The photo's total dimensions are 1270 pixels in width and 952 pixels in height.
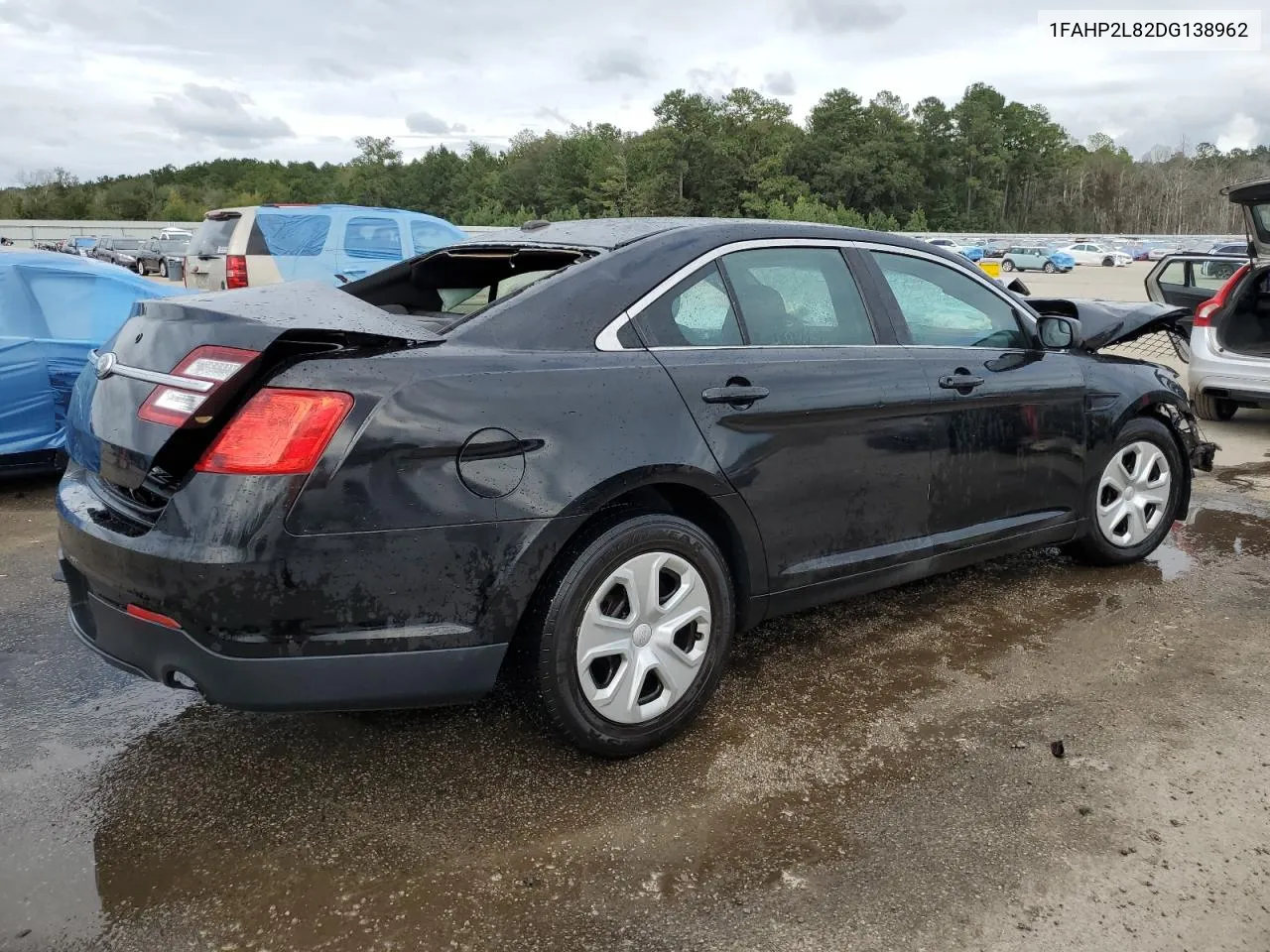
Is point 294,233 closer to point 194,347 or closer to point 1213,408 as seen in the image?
point 194,347

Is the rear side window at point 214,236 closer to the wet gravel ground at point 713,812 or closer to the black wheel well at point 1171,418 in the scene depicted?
the wet gravel ground at point 713,812

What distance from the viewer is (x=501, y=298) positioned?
9.28 feet

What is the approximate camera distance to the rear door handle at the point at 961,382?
140 inches

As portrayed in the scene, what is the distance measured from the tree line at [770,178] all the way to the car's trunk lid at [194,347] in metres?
80.7

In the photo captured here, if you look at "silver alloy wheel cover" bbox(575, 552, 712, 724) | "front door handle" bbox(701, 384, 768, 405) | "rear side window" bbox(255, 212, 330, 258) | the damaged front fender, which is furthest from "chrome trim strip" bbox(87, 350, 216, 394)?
"rear side window" bbox(255, 212, 330, 258)

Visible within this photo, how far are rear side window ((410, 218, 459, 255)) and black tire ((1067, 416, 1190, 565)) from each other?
337 inches

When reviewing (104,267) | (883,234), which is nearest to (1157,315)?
(883,234)

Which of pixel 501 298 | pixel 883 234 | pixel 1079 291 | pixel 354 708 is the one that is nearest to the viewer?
pixel 354 708

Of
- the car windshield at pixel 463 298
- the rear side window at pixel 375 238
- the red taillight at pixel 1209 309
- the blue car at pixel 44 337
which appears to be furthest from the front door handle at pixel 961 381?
the rear side window at pixel 375 238

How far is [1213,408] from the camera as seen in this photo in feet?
28.6

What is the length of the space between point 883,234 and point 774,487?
4.26 ft

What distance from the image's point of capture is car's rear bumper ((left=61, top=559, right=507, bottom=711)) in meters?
2.32

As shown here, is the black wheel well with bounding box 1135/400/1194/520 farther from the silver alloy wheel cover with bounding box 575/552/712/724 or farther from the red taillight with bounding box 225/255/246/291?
the red taillight with bounding box 225/255/246/291

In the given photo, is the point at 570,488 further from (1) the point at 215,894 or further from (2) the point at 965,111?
(2) the point at 965,111
